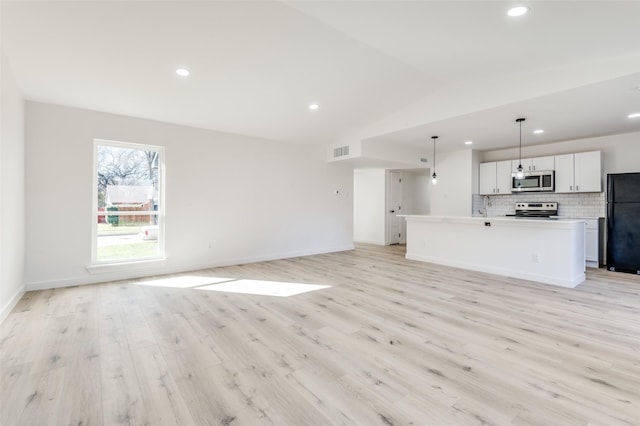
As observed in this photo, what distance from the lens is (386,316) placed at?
3.16m

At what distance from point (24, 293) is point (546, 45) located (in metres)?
7.07

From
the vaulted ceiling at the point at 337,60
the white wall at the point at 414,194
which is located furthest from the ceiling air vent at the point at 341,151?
the white wall at the point at 414,194

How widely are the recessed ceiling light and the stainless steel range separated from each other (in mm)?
5171

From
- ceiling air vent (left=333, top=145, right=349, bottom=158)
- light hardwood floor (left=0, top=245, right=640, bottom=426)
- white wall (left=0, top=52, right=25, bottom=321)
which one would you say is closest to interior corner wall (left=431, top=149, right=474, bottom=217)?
ceiling air vent (left=333, top=145, right=349, bottom=158)

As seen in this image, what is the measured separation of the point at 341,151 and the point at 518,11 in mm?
4486

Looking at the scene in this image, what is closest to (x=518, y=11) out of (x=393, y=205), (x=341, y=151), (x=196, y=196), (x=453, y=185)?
(x=341, y=151)

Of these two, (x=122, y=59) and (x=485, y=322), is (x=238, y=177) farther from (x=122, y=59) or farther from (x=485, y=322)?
(x=485, y=322)

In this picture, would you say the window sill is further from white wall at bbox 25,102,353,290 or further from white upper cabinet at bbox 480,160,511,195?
white upper cabinet at bbox 480,160,511,195

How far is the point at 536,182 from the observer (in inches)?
252

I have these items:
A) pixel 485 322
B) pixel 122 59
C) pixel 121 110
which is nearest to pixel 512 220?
pixel 485 322

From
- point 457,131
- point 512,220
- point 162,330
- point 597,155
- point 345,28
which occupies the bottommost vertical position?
point 162,330

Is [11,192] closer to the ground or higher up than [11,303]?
higher up

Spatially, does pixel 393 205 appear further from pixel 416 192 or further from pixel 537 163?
pixel 537 163

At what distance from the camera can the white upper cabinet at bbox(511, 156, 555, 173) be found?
246 inches
